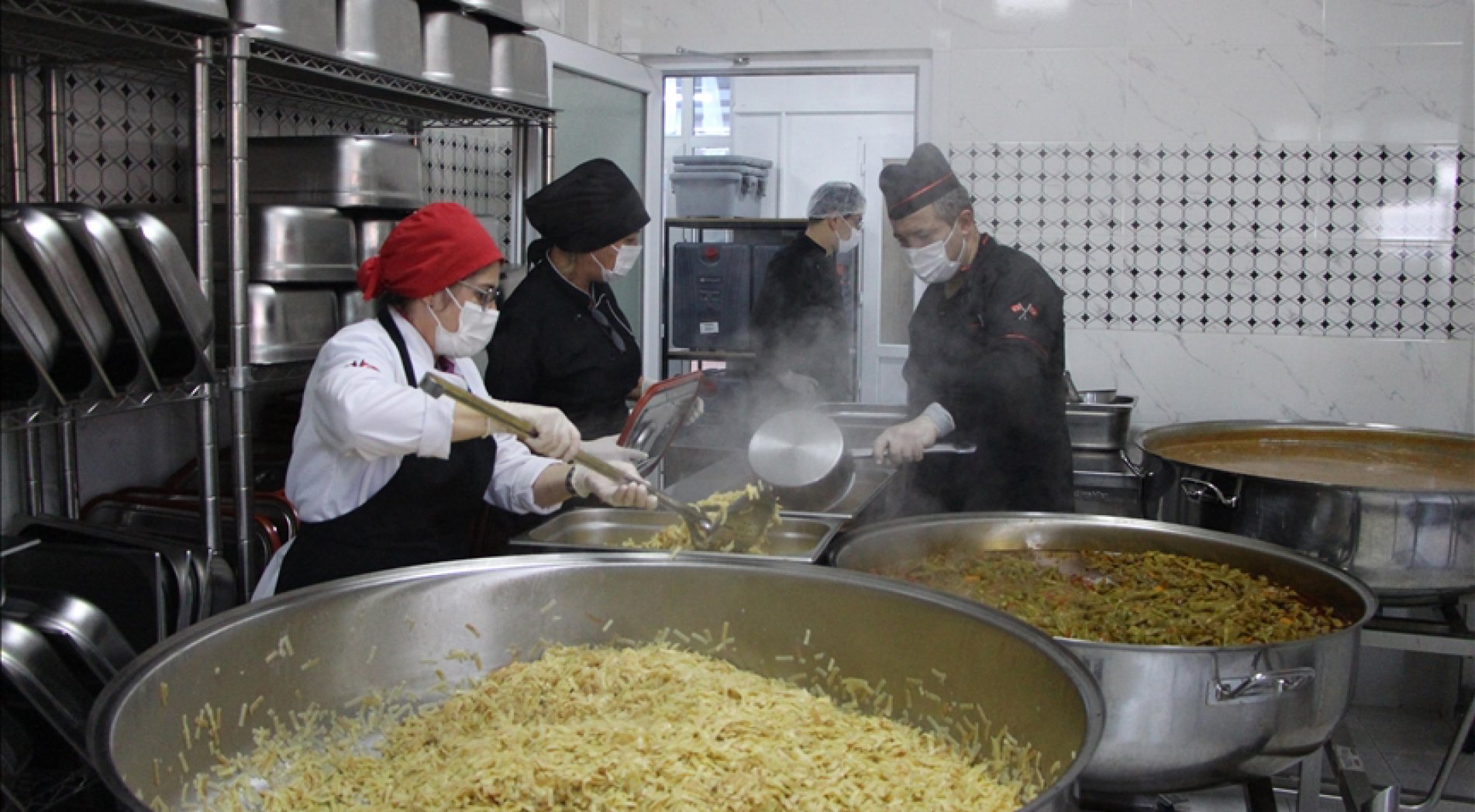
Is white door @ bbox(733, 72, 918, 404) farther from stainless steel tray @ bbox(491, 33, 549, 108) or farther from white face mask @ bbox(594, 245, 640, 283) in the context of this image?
white face mask @ bbox(594, 245, 640, 283)

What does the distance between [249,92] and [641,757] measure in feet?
7.54

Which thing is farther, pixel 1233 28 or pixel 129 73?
pixel 1233 28

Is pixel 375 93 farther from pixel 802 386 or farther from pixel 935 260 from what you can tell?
pixel 802 386

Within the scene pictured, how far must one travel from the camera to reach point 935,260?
3.35m

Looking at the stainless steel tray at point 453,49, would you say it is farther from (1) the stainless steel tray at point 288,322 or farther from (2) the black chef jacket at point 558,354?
(1) the stainless steel tray at point 288,322

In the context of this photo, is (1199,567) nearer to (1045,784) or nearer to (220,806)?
(1045,784)

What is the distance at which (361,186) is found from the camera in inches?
115

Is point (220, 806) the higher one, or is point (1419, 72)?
point (1419, 72)

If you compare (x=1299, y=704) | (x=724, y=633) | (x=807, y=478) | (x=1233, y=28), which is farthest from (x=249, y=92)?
(x=1233, y=28)

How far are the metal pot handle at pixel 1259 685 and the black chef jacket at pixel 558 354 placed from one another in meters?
2.07

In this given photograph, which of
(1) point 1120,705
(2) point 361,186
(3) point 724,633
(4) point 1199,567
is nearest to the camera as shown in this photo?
(1) point 1120,705

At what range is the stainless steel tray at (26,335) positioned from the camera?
154cm

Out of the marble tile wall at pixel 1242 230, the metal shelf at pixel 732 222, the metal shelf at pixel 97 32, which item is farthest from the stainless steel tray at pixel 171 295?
the metal shelf at pixel 732 222

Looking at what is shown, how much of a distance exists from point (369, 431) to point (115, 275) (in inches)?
18.7
